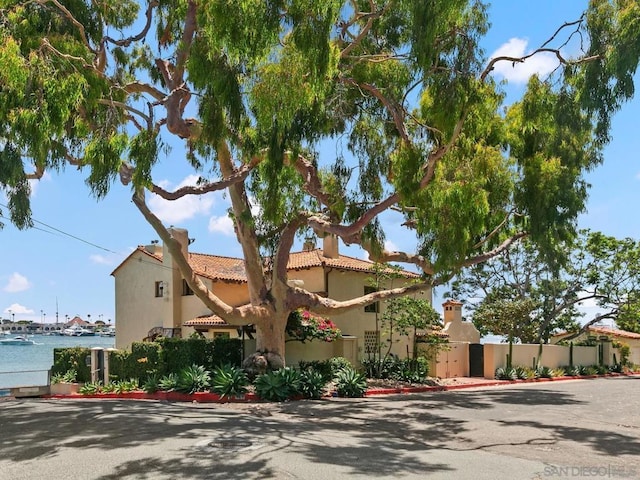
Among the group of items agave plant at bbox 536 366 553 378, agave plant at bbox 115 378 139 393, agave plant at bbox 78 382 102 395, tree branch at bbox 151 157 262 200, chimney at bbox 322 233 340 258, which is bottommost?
agave plant at bbox 536 366 553 378

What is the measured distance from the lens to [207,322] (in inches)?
1083

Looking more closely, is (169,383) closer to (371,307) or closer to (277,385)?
(277,385)

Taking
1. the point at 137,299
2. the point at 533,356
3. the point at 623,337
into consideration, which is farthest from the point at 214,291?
the point at 623,337

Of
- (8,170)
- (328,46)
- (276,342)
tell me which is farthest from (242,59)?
(276,342)

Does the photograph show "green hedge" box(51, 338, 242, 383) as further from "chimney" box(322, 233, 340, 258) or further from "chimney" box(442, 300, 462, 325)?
"chimney" box(442, 300, 462, 325)

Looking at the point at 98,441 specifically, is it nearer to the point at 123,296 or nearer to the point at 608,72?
the point at 608,72

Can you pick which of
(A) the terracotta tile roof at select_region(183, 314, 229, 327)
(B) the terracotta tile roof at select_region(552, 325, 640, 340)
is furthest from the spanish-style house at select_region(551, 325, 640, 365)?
(A) the terracotta tile roof at select_region(183, 314, 229, 327)

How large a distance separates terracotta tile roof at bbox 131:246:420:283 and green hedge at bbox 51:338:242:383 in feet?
18.2

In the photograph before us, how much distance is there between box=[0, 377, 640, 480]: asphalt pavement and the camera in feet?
30.3

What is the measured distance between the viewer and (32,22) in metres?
13.4

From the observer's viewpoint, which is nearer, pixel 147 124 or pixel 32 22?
pixel 32 22

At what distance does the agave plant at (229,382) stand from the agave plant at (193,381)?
0.26m

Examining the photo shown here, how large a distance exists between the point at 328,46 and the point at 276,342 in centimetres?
1217

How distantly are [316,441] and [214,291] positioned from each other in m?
17.5
